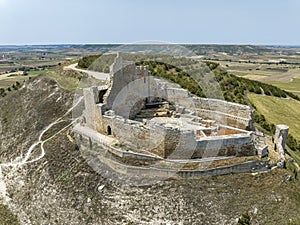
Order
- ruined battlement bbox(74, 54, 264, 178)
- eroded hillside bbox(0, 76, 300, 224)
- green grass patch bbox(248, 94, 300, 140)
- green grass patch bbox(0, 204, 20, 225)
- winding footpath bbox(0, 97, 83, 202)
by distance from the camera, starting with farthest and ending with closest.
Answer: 1. green grass patch bbox(248, 94, 300, 140)
2. winding footpath bbox(0, 97, 83, 202)
3. green grass patch bbox(0, 204, 20, 225)
4. ruined battlement bbox(74, 54, 264, 178)
5. eroded hillside bbox(0, 76, 300, 224)

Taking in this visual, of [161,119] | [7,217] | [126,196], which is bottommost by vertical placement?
[7,217]

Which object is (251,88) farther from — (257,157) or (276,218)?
(276,218)

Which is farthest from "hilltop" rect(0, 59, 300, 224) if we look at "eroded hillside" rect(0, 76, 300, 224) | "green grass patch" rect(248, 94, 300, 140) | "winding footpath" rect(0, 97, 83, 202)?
"green grass patch" rect(248, 94, 300, 140)

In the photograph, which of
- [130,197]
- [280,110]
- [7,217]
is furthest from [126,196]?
[280,110]

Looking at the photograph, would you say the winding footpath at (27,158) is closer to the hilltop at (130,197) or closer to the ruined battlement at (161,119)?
the hilltop at (130,197)

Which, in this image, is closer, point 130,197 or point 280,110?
point 130,197

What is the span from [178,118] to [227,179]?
7.93m

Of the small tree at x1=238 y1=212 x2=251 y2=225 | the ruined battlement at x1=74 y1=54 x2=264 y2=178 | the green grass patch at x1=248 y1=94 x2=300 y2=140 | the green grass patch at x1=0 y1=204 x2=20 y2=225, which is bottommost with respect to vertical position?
the green grass patch at x1=0 y1=204 x2=20 y2=225

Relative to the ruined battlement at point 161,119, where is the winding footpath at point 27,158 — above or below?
below

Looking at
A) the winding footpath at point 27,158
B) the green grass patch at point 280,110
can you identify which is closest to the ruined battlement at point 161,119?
the winding footpath at point 27,158

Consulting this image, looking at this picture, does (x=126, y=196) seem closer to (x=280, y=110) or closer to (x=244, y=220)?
(x=244, y=220)

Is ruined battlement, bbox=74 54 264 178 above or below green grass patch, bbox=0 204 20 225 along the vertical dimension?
above

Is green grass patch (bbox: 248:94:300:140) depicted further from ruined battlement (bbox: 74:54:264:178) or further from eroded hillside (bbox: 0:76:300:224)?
eroded hillside (bbox: 0:76:300:224)

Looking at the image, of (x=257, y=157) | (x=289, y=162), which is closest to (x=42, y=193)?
(x=257, y=157)
